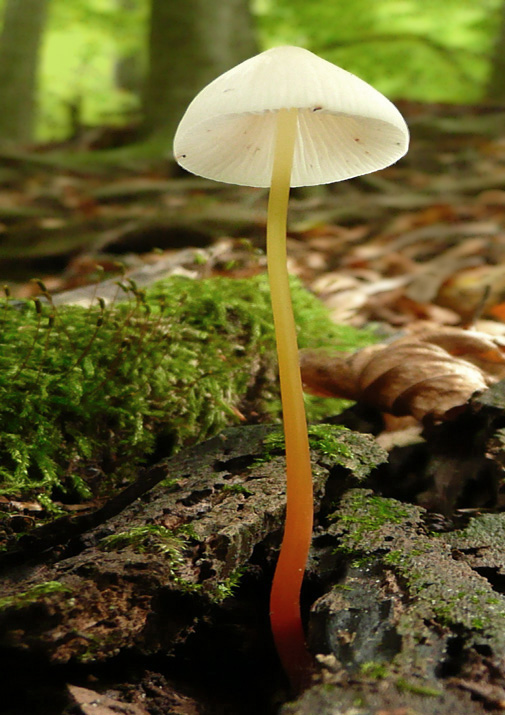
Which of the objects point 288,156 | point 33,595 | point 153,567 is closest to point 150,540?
point 153,567

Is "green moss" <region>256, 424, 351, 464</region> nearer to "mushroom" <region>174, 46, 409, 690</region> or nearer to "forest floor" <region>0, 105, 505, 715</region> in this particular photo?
"forest floor" <region>0, 105, 505, 715</region>

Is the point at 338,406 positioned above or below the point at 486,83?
below

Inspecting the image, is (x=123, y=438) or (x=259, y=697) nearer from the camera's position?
(x=259, y=697)

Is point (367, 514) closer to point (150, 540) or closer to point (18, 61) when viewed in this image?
point (150, 540)

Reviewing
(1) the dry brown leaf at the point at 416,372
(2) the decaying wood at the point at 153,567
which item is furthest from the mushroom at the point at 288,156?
(1) the dry brown leaf at the point at 416,372

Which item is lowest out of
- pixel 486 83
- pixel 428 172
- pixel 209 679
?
pixel 209 679

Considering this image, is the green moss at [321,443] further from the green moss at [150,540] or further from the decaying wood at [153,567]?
the green moss at [150,540]

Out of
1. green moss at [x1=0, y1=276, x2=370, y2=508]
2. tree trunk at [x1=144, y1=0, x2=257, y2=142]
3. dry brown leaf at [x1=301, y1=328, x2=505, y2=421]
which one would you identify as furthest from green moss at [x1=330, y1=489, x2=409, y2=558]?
tree trunk at [x1=144, y1=0, x2=257, y2=142]

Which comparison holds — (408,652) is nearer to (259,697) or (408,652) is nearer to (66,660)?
(259,697)

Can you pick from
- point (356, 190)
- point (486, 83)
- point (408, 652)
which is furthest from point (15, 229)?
point (486, 83)
